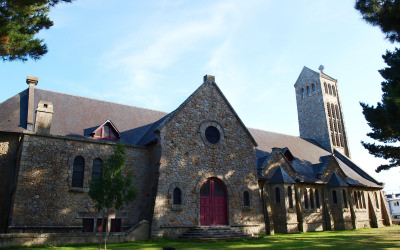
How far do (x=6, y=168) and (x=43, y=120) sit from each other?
3.62m

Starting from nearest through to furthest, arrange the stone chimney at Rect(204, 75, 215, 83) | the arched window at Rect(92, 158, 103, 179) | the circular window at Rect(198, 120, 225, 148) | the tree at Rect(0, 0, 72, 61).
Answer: the tree at Rect(0, 0, 72, 61)
the arched window at Rect(92, 158, 103, 179)
the circular window at Rect(198, 120, 225, 148)
the stone chimney at Rect(204, 75, 215, 83)

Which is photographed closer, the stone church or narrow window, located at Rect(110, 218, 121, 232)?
the stone church

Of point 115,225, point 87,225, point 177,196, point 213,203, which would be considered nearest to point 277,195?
point 213,203

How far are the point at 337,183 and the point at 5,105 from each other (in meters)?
29.6

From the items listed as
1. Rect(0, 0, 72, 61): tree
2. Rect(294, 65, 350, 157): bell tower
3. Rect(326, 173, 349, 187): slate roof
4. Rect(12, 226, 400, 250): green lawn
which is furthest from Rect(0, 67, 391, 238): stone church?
Rect(294, 65, 350, 157): bell tower

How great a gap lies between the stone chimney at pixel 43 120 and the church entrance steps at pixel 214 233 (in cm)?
1063

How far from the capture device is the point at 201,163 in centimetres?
2116

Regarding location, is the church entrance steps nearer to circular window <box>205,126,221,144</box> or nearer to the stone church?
the stone church

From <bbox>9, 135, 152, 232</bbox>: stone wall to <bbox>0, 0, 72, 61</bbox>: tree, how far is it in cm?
712

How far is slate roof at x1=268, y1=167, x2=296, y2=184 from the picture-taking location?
85.8ft

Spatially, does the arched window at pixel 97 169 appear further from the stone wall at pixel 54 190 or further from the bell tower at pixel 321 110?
the bell tower at pixel 321 110

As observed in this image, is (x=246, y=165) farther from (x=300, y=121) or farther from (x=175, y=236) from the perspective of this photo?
(x=300, y=121)

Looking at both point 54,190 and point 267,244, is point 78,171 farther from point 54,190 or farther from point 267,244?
point 267,244

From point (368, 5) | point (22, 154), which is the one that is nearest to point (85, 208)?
point (22, 154)
